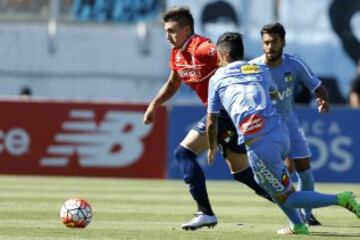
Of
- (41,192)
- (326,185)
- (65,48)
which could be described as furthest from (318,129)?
(65,48)

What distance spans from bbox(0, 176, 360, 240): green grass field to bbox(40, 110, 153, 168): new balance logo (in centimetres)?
143

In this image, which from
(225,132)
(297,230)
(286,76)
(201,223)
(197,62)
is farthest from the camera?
(286,76)

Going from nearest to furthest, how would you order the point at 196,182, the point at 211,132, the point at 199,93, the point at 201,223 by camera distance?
the point at 211,132, the point at 201,223, the point at 196,182, the point at 199,93

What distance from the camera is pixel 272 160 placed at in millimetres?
9727

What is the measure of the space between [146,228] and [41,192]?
544 centimetres

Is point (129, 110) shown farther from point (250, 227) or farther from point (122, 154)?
point (250, 227)

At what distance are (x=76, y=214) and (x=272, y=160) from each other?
1937 millimetres

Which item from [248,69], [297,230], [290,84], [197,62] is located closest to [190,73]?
[197,62]

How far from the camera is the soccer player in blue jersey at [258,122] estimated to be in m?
9.74

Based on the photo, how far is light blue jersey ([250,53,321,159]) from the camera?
1139 centimetres

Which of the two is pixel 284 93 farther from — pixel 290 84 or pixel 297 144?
pixel 297 144

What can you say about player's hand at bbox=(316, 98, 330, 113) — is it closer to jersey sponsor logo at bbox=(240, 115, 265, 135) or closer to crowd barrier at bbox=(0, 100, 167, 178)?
jersey sponsor logo at bbox=(240, 115, 265, 135)

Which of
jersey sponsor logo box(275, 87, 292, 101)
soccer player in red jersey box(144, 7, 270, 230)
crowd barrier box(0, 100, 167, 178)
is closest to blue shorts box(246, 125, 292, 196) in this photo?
soccer player in red jersey box(144, 7, 270, 230)

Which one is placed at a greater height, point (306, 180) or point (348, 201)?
point (348, 201)
